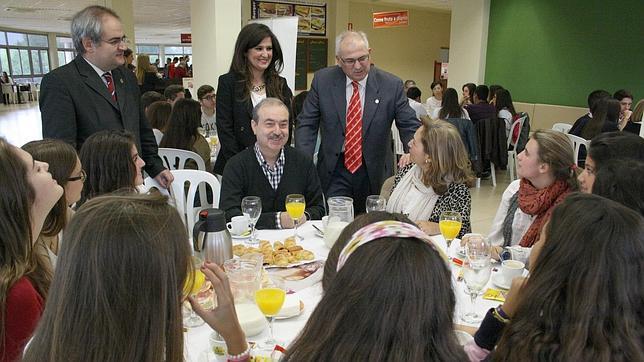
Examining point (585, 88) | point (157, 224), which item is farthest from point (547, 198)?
point (585, 88)

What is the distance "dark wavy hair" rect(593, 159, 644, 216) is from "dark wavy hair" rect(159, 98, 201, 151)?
287cm

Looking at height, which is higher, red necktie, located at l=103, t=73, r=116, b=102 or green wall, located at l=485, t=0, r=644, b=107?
green wall, located at l=485, t=0, r=644, b=107

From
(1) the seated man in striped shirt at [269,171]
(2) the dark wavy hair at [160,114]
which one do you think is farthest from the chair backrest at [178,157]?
(1) the seated man in striped shirt at [269,171]

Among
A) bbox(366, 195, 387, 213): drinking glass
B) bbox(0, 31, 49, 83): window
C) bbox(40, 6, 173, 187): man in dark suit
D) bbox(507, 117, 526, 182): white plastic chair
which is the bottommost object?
bbox(507, 117, 526, 182): white plastic chair

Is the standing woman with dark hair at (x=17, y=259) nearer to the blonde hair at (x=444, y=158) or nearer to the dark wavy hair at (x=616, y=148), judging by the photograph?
the blonde hair at (x=444, y=158)

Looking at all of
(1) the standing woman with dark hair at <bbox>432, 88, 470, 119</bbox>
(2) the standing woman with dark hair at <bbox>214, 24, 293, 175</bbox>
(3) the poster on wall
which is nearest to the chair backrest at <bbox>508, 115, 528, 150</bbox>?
(1) the standing woman with dark hair at <bbox>432, 88, 470, 119</bbox>

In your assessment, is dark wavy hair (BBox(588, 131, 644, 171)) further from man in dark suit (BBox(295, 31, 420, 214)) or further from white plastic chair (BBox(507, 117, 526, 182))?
white plastic chair (BBox(507, 117, 526, 182))

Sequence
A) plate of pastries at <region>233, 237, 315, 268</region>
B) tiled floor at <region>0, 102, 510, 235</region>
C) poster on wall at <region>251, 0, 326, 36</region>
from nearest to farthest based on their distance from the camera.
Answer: plate of pastries at <region>233, 237, 315, 268</region>, tiled floor at <region>0, 102, 510, 235</region>, poster on wall at <region>251, 0, 326, 36</region>

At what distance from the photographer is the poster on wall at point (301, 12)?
9938mm

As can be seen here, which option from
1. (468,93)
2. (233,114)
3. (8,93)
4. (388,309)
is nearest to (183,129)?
(233,114)

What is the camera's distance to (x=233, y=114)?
3436 millimetres

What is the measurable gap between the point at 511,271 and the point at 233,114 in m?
2.21

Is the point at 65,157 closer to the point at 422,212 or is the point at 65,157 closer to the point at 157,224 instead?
the point at 157,224

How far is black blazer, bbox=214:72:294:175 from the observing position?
3.37 metres
